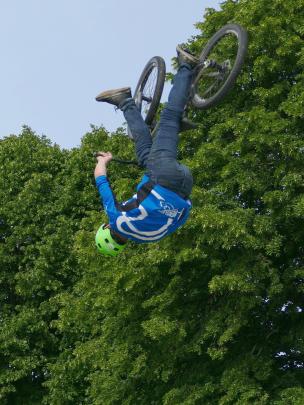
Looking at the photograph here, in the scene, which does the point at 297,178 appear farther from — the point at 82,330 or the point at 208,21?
the point at 82,330

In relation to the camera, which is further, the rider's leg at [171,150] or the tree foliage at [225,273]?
the tree foliage at [225,273]

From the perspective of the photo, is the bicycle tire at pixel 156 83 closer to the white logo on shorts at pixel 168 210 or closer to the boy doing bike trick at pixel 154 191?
the boy doing bike trick at pixel 154 191

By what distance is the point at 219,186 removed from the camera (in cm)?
1744

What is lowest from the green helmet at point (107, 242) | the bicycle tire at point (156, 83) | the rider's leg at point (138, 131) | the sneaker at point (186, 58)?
the green helmet at point (107, 242)

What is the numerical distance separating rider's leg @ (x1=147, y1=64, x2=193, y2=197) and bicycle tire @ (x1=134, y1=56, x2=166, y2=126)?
1.29 metres

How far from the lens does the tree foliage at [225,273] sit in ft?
53.7

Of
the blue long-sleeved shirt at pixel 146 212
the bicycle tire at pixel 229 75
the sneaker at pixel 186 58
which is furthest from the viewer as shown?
the bicycle tire at pixel 229 75

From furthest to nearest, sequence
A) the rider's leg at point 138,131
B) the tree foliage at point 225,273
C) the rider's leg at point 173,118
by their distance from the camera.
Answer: the tree foliage at point 225,273 → the rider's leg at point 138,131 → the rider's leg at point 173,118

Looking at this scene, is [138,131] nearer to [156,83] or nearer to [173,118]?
[173,118]

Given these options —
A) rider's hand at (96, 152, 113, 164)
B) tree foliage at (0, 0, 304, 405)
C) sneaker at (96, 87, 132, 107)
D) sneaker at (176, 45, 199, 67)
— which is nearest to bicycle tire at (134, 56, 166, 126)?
sneaker at (176, 45, 199, 67)

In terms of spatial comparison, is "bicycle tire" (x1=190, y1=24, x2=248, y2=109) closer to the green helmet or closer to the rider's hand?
the rider's hand

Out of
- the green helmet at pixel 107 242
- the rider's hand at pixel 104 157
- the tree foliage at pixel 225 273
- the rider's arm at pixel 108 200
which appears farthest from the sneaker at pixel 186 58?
the tree foliage at pixel 225 273

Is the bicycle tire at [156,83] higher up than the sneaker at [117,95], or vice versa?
the bicycle tire at [156,83]

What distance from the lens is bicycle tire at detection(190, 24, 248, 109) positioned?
846 cm
